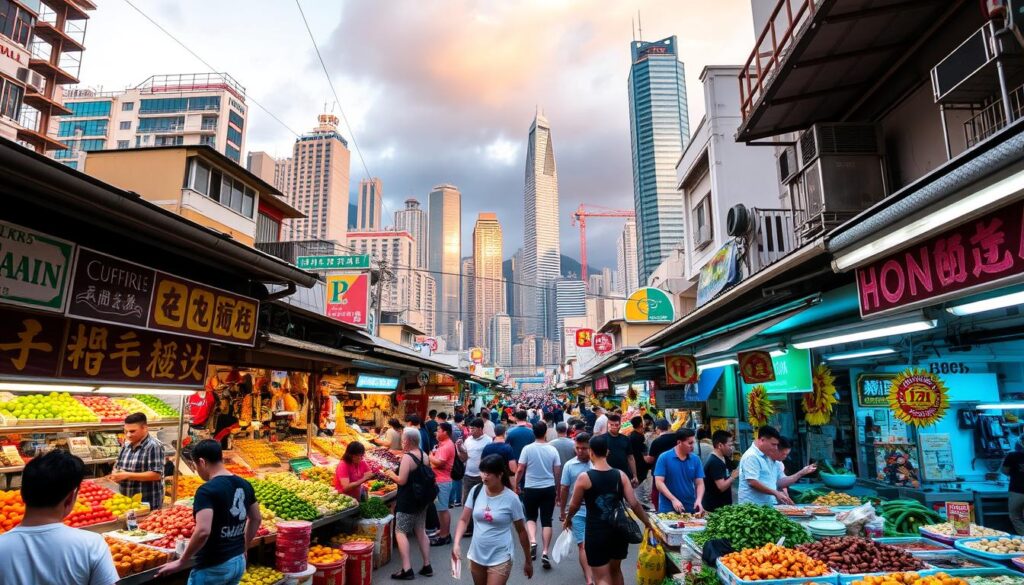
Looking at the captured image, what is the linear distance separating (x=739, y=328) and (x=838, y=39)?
4012 mm

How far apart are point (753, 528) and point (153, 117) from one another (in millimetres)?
93177

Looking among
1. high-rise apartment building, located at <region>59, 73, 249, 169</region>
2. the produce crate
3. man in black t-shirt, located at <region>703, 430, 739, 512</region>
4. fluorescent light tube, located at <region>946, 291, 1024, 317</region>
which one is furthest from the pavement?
high-rise apartment building, located at <region>59, 73, 249, 169</region>

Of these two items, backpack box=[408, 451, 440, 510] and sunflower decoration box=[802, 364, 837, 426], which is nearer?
backpack box=[408, 451, 440, 510]

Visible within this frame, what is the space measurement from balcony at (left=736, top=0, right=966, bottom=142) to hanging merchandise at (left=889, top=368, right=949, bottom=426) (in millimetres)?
4351

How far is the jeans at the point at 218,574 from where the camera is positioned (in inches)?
180

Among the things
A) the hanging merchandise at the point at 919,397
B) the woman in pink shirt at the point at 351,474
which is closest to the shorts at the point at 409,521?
the woman in pink shirt at the point at 351,474

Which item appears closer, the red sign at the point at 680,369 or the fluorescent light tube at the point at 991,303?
the fluorescent light tube at the point at 991,303

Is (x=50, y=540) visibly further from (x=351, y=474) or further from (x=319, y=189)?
(x=319, y=189)

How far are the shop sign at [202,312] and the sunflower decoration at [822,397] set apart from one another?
7638 mm

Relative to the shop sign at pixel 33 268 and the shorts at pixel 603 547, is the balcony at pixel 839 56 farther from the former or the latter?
the shop sign at pixel 33 268

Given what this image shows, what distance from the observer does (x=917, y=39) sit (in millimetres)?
7371

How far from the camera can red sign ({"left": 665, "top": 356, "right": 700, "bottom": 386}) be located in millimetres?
10555

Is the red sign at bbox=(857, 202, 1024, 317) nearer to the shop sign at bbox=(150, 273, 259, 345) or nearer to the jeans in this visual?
the shop sign at bbox=(150, 273, 259, 345)

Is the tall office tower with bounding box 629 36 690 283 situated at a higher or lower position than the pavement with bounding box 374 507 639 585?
higher
